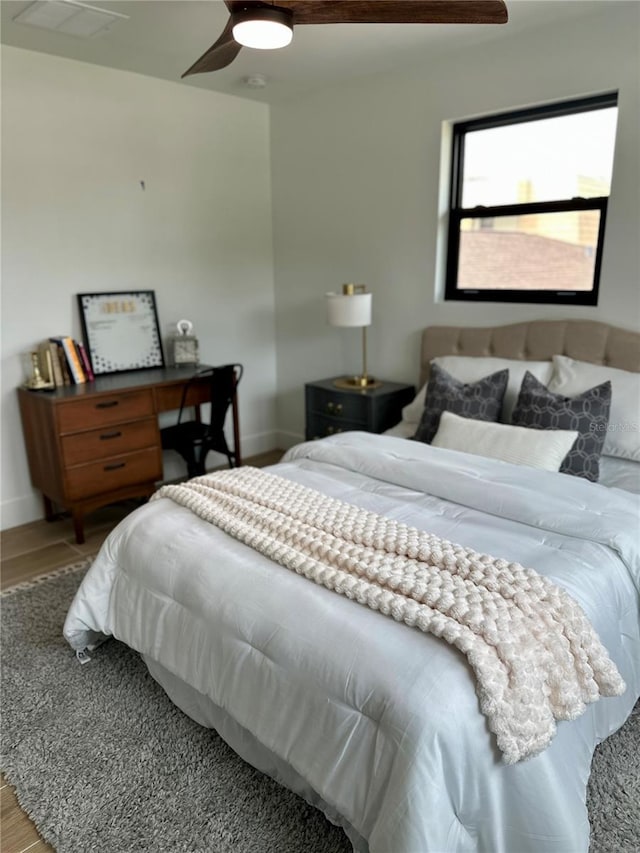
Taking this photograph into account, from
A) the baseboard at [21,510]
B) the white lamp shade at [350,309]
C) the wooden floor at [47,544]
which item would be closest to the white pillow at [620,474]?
the white lamp shade at [350,309]

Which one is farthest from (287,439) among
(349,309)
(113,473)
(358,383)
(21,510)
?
(21,510)

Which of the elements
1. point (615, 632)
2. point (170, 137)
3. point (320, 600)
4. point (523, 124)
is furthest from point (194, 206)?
point (615, 632)

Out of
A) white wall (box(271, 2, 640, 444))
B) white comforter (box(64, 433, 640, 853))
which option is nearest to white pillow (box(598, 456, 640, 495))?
white comforter (box(64, 433, 640, 853))

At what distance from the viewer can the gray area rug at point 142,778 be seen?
5.06 feet

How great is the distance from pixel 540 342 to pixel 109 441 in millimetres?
2355

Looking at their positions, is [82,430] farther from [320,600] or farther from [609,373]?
[609,373]

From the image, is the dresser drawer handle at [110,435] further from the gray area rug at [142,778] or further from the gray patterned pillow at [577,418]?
the gray patterned pillow at [577,418]

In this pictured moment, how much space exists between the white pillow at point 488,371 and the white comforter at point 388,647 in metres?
0.65

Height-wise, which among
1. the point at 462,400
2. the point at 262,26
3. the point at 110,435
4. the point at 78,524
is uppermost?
the point at 262,26

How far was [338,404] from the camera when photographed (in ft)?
12.0

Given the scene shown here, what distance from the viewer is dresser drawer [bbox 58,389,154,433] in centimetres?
307

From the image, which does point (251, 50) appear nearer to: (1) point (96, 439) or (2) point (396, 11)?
(2) point (396, 11)

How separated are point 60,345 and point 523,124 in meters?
2.81

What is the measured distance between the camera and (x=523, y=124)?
319cm
